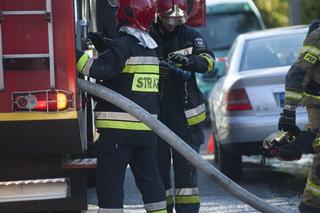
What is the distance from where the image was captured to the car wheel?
9.77 m

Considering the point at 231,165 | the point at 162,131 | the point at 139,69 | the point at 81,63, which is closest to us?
the point at 81,63

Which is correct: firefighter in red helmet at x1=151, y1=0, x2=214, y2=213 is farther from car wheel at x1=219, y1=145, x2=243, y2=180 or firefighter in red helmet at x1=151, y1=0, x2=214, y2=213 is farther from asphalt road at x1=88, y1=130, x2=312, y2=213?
car wheel at x1=219, y1=145, x2=243, y2=180

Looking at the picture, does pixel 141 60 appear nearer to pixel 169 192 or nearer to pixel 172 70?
pixel 172 70

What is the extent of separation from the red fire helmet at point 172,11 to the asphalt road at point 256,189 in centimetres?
194

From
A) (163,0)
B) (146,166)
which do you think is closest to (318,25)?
(163,0)

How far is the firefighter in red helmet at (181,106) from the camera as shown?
6898 mm

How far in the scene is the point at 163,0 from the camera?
22.2ft

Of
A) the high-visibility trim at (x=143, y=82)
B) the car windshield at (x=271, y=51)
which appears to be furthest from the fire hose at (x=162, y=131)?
the car windshield at (x=271, y=51)

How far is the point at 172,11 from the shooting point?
6746mm

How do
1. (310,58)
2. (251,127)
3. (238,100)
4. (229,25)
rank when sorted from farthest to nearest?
(229,25), (238,100), (251,127), (310,58)

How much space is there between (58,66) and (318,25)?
220 centimetres

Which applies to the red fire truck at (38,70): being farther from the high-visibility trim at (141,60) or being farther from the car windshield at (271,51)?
the car windshield at (271,51)

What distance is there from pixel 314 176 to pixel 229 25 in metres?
12.6

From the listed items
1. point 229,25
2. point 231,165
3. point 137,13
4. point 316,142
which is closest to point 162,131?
point 137,13
